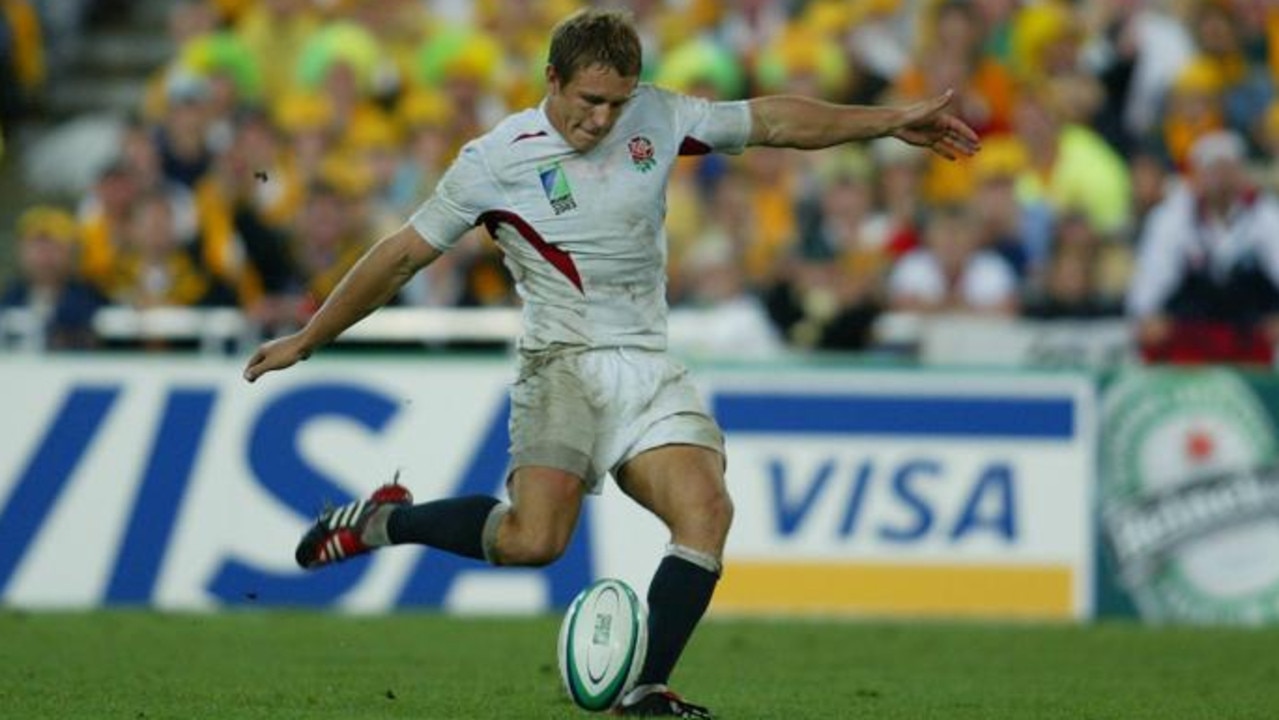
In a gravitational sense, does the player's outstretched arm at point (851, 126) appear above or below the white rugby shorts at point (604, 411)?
above

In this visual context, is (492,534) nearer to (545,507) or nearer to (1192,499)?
(545,507)

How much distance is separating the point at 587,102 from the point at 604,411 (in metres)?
1.04

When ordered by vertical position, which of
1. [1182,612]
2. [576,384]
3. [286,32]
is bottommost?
[1182,612]

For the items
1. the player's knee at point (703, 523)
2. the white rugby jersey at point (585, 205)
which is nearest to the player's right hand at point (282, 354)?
the white rugby jersey at point (585, 205)

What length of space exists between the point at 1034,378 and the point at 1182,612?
145 centimetres

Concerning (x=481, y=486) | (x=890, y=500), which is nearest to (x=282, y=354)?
(x=481, y=486)

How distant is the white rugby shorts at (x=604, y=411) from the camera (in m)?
9.48

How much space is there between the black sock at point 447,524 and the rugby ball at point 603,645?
0.54 metres

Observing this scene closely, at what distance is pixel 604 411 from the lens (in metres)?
9.57

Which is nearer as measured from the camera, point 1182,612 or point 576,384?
point 576,384

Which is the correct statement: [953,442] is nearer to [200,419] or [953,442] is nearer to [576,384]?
[200,419]

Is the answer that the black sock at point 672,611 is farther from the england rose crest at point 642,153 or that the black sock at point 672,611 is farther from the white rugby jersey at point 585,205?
the england rose crest at point 642,153

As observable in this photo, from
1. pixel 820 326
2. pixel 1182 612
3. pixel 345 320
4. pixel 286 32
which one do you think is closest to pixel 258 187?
pixel 286 32

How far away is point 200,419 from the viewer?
15.4m
